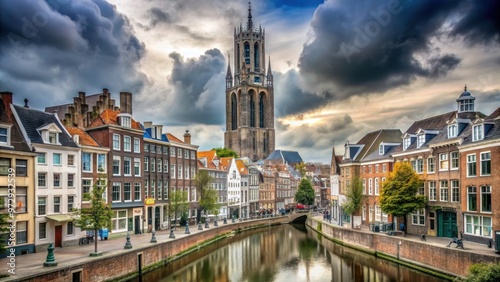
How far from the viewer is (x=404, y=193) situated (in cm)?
4341

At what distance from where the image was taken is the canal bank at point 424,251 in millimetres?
29781

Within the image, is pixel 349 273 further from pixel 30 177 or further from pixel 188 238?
pixel 30 177

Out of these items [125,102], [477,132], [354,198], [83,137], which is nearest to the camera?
[477,132]

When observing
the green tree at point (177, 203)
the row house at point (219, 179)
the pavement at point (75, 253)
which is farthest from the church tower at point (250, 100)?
the pavement at point (75, 253)

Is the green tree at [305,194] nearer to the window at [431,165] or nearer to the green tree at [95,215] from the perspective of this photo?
the window at [431,165]

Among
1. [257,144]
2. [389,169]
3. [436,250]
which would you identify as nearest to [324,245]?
[389,169]

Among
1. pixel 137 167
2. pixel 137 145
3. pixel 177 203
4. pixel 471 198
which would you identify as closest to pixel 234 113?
pixel 177 203

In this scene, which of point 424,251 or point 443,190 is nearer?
point 424,251

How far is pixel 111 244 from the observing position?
130 feet

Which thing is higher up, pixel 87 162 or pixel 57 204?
pixel 87 162

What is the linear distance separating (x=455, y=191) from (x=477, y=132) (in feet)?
20.7

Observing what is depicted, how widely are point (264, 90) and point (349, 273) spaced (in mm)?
128084

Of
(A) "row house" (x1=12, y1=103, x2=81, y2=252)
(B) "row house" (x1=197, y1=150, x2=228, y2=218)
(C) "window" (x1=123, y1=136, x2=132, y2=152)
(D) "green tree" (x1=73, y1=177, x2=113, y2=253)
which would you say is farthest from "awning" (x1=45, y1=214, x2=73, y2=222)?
(B) "row house" (x1=197, y1=150, x2=228, y2=218)

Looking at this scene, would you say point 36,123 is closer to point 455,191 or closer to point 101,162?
point 101,162
